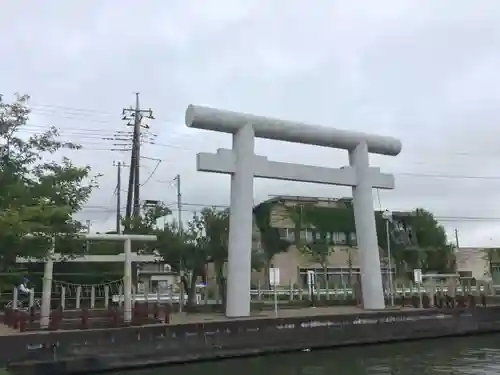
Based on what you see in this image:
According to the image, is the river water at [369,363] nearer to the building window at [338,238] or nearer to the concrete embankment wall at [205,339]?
the concrete embankment wall at [205,339]

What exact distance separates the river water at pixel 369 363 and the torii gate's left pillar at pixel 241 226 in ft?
9.73

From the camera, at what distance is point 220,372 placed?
16000 millimetres

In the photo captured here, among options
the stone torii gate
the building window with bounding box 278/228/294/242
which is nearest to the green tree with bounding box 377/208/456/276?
the building window with bounding box 278/228/294/242

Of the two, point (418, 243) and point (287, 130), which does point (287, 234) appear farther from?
point (287, 130)

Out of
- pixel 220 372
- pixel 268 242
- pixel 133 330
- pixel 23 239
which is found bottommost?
pixel 220 372

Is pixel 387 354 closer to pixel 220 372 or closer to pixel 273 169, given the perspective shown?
pixel 220 372

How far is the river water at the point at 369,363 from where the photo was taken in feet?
51.5

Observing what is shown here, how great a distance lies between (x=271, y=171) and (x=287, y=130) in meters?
1.87

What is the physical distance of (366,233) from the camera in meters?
25.0

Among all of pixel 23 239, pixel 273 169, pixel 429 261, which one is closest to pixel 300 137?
pixel 273 169

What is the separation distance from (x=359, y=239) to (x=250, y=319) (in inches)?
307

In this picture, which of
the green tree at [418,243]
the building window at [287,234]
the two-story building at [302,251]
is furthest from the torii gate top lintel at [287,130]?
the green tree at [418,243]

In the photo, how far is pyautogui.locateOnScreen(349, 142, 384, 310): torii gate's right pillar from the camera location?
81.3 feet

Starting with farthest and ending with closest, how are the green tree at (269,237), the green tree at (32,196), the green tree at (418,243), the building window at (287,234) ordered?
1. the green tree at (418,243)
2. the building window at (287,234)
3. the green tree at (269,237)
4. the green tree at (32,196)
